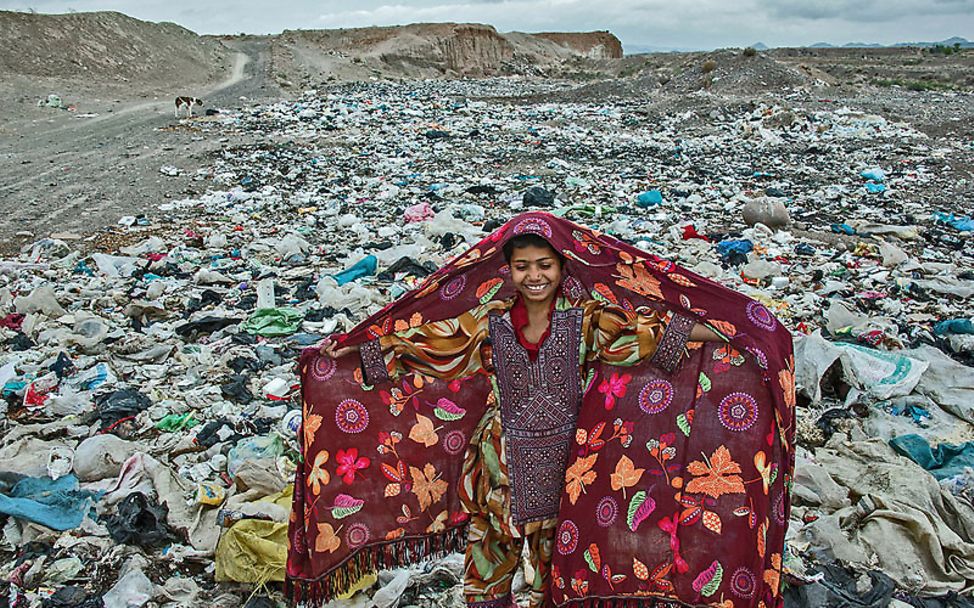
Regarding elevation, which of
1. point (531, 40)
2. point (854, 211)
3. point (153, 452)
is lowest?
point (153, 452)

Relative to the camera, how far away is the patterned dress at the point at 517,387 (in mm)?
1783

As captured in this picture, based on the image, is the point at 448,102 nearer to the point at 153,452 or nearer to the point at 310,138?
the point at 310,138

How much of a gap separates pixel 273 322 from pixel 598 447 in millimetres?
3284

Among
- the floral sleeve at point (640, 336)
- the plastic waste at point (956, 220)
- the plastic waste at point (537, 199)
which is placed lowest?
the plastic waste at point (537, 199)

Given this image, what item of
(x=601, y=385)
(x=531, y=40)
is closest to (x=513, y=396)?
(x=601, y=385)

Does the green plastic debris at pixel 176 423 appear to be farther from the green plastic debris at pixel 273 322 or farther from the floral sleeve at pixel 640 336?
the floral sleeve at pixel 640 336

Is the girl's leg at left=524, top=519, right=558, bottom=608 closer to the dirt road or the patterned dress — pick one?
the patterned dress

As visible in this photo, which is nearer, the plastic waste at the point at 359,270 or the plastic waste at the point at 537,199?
the plastic waste at the point at 359,270

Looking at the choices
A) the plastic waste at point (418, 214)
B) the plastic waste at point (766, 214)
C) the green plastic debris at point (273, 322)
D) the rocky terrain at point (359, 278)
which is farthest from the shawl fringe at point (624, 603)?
the plastic waste at point (766, 214)

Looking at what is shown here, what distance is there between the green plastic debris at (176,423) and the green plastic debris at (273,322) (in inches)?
41.7

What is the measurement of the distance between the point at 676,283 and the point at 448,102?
1609 centimetres

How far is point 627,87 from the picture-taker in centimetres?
1995

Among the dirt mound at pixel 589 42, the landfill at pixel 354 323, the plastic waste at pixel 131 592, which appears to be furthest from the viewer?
the dirt mound at pixel 589 42

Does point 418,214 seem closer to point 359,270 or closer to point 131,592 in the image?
point 359,270
